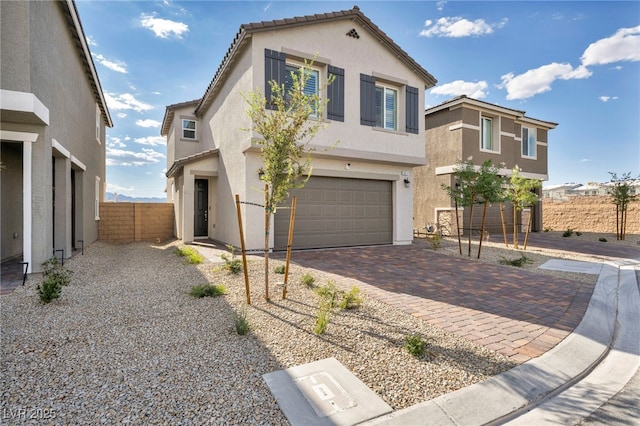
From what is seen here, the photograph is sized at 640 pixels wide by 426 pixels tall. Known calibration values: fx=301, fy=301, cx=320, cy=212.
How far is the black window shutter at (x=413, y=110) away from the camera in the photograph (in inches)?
485

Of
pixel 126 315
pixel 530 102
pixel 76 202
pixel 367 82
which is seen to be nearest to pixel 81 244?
pixel 76 202

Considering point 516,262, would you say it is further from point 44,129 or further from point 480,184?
point 44,129

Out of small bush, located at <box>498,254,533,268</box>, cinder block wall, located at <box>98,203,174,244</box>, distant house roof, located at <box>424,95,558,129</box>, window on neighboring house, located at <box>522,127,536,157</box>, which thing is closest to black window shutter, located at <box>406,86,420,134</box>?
distant house roof, located at <box>424,95,558,129</box>

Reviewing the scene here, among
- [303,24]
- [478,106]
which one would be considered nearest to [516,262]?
[303,24]

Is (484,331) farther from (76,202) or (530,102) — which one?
(530,102)

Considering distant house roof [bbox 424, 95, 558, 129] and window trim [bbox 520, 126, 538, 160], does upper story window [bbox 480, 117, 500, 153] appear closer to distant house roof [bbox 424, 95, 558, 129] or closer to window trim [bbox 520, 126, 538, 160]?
distant house roof [bbox 424, 95, 558, 129]

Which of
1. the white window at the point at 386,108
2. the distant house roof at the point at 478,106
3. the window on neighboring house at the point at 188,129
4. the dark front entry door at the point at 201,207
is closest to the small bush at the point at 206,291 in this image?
the white window at the point at 386,108

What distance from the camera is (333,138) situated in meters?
10.6

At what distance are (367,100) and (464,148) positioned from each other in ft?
24.1

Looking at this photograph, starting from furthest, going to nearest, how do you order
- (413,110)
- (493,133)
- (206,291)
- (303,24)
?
(493,133) < (413,110) < (303,24) < (206,291)

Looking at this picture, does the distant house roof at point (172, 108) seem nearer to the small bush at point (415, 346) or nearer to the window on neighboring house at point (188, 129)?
the window on neighboring house at point (188, 129)

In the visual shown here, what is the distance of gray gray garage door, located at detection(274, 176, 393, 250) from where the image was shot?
1051cm

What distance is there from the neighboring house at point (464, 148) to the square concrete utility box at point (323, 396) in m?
14.0

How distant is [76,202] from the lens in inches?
422
